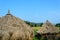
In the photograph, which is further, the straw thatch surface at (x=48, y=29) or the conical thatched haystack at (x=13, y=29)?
the straw thatch surface at (x=48, y=29)

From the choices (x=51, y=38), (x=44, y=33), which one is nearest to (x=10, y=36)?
(x=51, y=38)

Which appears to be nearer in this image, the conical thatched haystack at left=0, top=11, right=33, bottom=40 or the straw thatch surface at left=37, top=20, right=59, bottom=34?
the conical thatched haystack at left=0, top=11, right=33, bottom=40

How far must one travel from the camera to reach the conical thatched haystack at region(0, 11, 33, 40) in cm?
1054

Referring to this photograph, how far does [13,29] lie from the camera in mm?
11031

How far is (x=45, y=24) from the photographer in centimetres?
1945

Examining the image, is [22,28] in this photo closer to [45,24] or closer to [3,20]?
[3,20]

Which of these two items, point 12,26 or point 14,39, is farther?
point 12,26

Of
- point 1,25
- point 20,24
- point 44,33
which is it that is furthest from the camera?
point 44,33

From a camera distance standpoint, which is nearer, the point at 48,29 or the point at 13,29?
the point at 13,29

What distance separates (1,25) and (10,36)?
3.14 feet

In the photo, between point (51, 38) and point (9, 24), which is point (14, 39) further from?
point (51, 38)

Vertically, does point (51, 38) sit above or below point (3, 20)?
below

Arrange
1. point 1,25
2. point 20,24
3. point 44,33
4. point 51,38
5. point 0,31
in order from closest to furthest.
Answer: point 0,31 → point 1,25 → point 20,24 → point 51,38 → point 44,33

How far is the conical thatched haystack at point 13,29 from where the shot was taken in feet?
34.6
